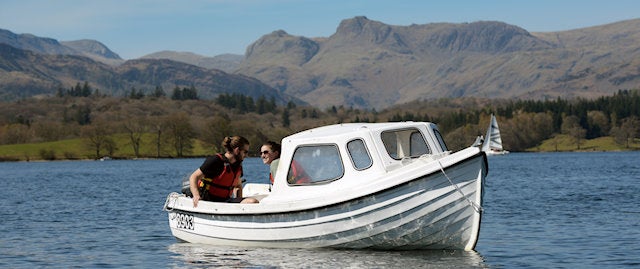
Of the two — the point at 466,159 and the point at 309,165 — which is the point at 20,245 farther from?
the point at 466,159

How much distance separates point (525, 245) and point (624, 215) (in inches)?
471

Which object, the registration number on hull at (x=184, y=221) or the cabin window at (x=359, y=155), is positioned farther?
the registration number on hull at (x=184, y=221)

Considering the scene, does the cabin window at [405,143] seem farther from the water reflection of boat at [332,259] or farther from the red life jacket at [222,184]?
the red life jacket at [222,184]

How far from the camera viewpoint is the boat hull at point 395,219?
19953 mm

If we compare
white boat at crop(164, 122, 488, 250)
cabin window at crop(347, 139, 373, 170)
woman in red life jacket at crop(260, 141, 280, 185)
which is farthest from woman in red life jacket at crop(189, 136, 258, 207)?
cabin window at crop(347, 139, 373, 170)

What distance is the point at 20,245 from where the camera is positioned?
27.3 meters

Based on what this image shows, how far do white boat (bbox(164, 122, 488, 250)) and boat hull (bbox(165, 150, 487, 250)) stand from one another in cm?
2

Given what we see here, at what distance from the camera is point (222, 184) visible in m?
22.6

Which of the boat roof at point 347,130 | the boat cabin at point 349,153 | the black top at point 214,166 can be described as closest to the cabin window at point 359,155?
the boat cabin at point 349,153

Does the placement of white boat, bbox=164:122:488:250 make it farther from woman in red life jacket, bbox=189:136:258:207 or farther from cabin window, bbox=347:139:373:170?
woman in red life jacket, bbox=189:136:258:207

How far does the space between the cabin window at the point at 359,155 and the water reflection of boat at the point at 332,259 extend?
214 centimetres

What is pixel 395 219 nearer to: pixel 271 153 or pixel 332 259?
pixel 332 259

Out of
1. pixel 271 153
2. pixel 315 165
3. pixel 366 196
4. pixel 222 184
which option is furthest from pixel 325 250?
pixel 222 184

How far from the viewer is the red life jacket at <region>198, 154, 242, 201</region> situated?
22.5 metres
